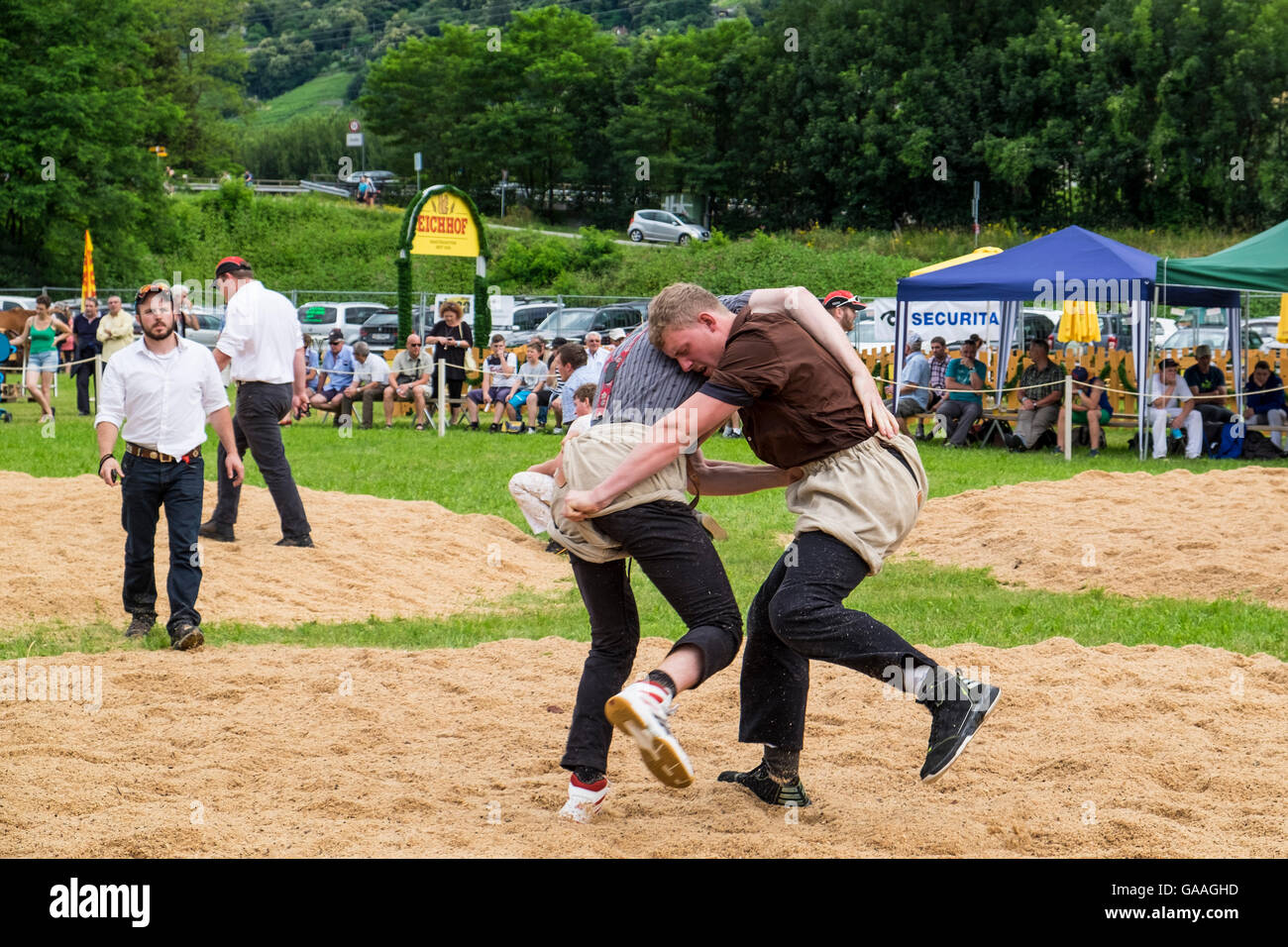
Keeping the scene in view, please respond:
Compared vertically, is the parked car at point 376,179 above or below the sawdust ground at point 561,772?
above

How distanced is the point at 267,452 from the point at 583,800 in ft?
19.9

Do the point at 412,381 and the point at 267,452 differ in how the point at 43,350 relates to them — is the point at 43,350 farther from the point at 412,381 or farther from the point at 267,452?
the point at 267,452

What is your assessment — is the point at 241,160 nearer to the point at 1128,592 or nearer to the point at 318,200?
the point at 318,200

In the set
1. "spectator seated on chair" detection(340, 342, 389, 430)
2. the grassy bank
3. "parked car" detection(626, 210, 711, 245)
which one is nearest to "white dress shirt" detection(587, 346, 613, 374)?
"spectator seated on chair" detection(340, 342, 389, 430)

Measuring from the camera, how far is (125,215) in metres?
47.1

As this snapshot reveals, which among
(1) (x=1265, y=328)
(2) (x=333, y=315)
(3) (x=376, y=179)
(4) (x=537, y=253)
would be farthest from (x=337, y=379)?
(3) (x=376, y=179)

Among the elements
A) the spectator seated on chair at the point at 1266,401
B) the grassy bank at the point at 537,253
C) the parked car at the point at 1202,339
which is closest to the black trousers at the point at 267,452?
the spectator seated on chair at the point at 1266,401

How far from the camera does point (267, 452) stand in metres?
9.93

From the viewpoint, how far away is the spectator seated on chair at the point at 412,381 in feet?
68.5

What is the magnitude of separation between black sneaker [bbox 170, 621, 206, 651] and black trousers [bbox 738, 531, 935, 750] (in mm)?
3851

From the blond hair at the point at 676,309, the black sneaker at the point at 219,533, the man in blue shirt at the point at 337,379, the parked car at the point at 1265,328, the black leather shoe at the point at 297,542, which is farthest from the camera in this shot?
the parked car at the point at 1265,328

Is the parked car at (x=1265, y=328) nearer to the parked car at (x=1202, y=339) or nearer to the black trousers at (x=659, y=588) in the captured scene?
the parked car at (x=1202, y=339)

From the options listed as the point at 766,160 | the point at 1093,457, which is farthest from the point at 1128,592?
the point at 766,160

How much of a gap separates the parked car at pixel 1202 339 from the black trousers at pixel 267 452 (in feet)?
66.5
